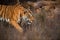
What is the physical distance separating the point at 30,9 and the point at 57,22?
0.30 m

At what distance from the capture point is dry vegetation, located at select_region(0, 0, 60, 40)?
1394 mm

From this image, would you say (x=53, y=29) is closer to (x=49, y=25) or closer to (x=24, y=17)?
(x=49, y=25)

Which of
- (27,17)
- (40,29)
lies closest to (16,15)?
(27,17)

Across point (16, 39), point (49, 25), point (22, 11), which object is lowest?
point (16, 39)

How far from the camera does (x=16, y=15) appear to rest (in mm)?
1417

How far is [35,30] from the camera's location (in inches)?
55.2

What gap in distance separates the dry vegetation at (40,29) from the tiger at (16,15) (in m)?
0.04

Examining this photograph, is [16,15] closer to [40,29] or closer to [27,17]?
[27,17]

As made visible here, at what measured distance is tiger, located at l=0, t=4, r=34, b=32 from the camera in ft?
4.60

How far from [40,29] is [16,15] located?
0.89 ft

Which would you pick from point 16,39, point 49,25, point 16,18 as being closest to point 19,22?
point 16,18

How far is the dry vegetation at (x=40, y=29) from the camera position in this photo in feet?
4.57

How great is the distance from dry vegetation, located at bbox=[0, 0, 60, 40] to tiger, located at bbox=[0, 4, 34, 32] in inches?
1.6

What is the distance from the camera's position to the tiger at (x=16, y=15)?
1.40 meters
